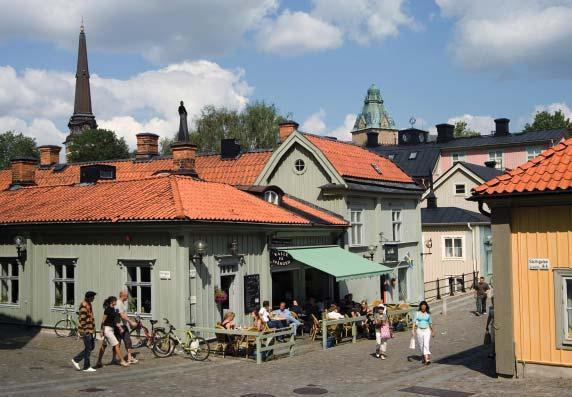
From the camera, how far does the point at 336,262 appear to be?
24.8 m

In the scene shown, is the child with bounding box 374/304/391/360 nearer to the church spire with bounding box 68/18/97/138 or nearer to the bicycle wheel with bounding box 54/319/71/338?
the bicycle wheel with bounding box 54/319/71/338

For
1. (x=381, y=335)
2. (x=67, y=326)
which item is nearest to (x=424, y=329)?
(x=381, y=335)

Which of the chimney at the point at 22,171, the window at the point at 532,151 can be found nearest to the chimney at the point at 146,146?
the chimney at the point at 22,171

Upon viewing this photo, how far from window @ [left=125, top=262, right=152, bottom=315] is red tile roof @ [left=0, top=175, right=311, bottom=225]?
5.04 ft

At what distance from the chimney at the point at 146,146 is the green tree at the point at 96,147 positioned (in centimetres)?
3688

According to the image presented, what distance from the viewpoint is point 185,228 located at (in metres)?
19.5

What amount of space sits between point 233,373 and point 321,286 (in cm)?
1187

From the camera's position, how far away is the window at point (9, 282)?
77.6 ft

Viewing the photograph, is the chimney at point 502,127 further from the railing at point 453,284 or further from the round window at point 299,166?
the round window at point 299,166

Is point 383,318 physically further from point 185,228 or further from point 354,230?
point 354,230

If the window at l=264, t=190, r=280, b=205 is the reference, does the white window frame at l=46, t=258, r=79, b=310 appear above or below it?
below

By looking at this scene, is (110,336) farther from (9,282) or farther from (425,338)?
(9,282)

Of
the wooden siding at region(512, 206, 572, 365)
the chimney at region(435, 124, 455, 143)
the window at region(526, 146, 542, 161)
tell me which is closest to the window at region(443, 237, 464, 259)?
the wooden siding at region(512, 206, 572, 365)

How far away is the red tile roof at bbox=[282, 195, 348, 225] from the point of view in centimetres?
2756
